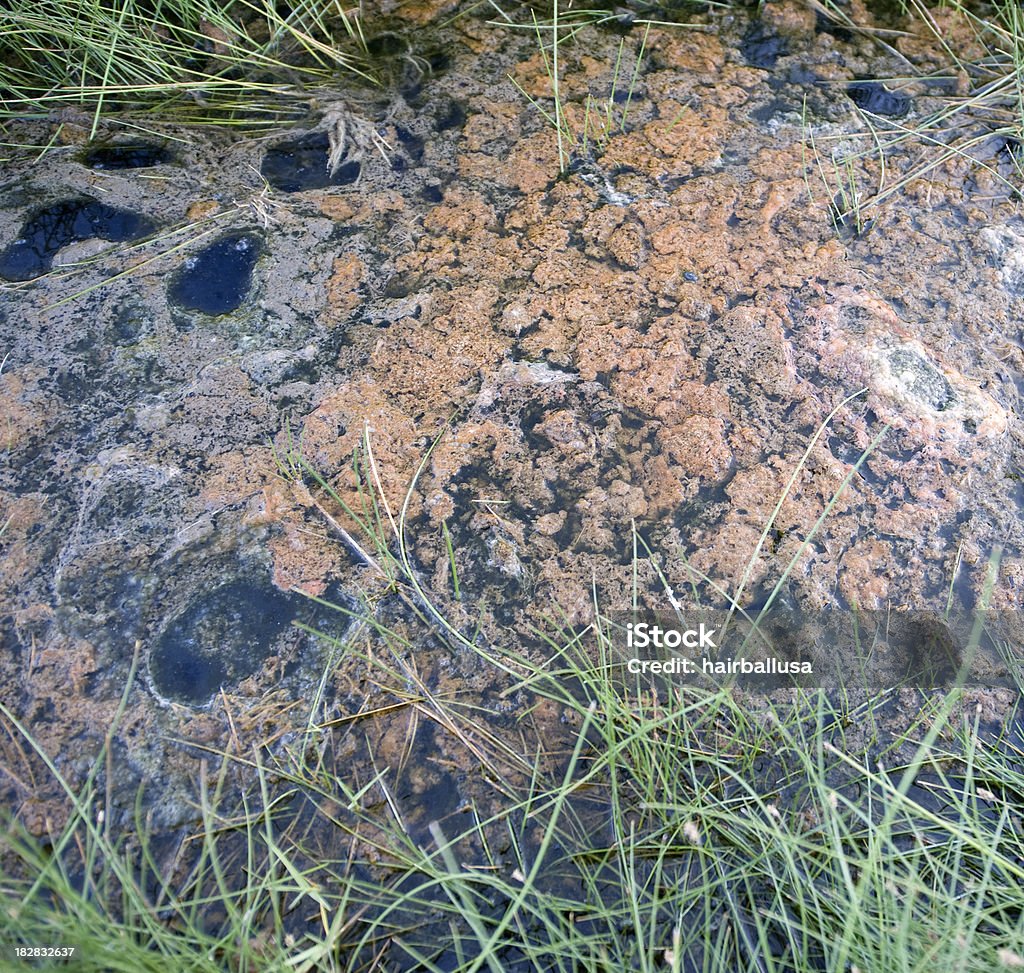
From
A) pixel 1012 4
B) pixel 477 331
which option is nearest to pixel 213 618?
pixel 477 331

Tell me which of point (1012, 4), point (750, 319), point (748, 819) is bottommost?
point (748, 819)

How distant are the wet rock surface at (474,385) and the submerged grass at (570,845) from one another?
0.17ft

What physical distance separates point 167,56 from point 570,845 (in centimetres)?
186

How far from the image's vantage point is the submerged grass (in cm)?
95

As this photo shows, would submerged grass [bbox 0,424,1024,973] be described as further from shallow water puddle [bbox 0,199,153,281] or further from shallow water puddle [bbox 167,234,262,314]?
shallow water puddle [bbox 0,199,153,281]

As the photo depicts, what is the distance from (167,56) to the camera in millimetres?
1937

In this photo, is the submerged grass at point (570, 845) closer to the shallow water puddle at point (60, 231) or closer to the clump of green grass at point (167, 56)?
the shallow water puddle at point (60, 231)

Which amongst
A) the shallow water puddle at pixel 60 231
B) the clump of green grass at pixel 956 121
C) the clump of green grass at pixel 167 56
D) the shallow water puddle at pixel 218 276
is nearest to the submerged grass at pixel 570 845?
the shallow water puddle at pixel 218 276

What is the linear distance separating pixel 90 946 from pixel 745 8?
2173mm

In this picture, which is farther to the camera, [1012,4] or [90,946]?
[1012,4]

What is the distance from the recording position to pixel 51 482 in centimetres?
131

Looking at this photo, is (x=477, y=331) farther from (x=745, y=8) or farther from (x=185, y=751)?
(x=745, y=8)

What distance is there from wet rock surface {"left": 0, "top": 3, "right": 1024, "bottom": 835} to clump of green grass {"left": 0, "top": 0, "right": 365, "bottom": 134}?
0.12 meters

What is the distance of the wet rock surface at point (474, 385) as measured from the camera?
1.21 meters
